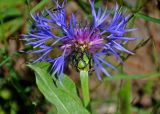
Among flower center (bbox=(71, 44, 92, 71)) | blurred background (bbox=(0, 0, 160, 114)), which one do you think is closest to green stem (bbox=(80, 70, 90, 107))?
flower center (bbox=(71, 44, 92, 71))

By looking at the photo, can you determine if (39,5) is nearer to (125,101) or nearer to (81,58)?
(81,58)

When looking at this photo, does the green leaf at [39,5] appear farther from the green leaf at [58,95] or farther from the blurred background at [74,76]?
the green leaf at [58,95]

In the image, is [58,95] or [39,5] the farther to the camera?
[39,5]

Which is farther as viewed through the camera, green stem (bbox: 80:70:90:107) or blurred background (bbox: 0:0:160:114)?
blurred background (bbox: 0:0:160:114)

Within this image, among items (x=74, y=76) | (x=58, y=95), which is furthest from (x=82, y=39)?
(x=74, y=76)

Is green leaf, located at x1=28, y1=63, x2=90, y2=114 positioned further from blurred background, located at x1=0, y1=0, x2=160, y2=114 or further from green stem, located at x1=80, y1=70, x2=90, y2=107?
blurred background, located at x1=0, y1=0, x2=160, y2=114

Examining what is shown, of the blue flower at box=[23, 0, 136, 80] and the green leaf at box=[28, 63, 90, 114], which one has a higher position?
the blue flower at box=[23, 0, 136, 80]

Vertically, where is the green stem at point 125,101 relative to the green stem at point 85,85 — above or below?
below

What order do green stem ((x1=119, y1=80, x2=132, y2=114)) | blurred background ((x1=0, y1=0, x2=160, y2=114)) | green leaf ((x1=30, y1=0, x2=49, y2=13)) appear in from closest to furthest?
green stem ((x1=119, y1=80, x2=132, y2=114)) < green leaf ((x1=30, y1=0, x2=49, y2=13)) < blurred background ((x1=0, y1=0, x2=160, y2=114))

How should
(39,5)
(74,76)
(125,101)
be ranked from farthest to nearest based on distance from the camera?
(74,76) → (39,5) → (125,101)

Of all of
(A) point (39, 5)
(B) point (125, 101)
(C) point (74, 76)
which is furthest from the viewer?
(C) point (74, 76)

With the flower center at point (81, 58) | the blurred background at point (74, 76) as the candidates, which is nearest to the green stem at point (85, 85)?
the flower center at point (81, 58)

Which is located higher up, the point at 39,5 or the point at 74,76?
the point at 39,5
